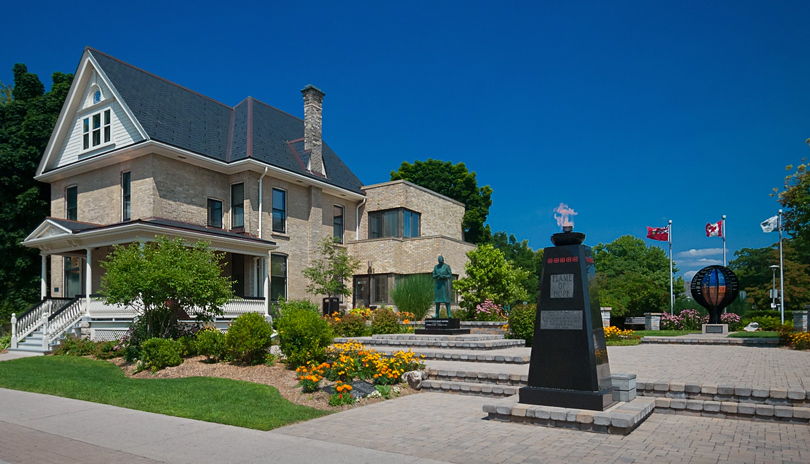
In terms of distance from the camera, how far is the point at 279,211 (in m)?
27.0

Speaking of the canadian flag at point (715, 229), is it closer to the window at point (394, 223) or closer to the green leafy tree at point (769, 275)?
the green leafy tree at point (769, 275)

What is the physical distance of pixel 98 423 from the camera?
853 centimetres

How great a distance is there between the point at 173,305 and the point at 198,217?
32.5 ft

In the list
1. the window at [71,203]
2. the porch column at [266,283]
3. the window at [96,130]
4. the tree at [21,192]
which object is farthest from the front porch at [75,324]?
the tree at [21,192]

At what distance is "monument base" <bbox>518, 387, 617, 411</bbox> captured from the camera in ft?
25.9

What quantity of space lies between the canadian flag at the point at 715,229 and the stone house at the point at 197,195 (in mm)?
16772

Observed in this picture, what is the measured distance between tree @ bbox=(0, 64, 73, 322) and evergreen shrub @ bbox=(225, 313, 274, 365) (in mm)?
20420

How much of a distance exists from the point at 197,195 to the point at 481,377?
1802 centimetres

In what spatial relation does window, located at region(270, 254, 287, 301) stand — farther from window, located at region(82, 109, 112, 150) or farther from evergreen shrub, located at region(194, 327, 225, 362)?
evergreen shrub, located at region(194, 327, 225, 362)

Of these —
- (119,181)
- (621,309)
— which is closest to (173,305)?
(119,181)

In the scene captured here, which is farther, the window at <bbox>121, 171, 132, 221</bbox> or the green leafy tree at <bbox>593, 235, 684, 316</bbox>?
the green leafy tree at <bbox>593, 235, 684, 316</bbox>

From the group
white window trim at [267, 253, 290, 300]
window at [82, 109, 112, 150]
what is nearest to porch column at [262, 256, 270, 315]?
white window trim at [267, 253, 290, 300]

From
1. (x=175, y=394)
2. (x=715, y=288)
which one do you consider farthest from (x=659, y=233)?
(x=175, y=394)

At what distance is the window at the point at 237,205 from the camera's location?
1012 inches
